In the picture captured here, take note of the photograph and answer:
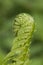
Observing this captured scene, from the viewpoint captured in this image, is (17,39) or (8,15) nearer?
(17,39)

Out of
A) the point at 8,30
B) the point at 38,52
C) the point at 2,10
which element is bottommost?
the point at 38,52

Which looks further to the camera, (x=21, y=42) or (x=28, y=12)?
(x=28, y=12)

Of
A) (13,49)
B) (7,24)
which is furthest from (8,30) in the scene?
(13,49)

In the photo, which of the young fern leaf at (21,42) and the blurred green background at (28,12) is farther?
the blurred green background at (28,12)

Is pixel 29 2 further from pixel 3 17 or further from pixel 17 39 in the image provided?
pixel 17 39

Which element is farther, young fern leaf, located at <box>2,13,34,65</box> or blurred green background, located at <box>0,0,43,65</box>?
blurred green background, located at <box>0,0,43,65</box>

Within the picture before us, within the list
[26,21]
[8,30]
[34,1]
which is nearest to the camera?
[26,21]

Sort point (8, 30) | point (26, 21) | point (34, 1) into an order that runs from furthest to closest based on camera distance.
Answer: point (34, 1), point (8, 30), point (26, 21)

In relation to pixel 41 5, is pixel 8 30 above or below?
below
